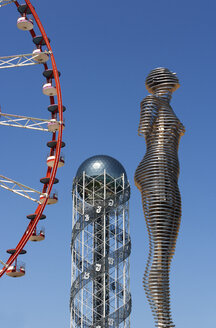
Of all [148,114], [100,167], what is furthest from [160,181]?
[100,167]

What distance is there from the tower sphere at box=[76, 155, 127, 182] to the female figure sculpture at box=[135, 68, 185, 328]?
12119 millimetres

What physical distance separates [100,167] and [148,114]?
13.5 m

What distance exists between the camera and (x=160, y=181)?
231 feet

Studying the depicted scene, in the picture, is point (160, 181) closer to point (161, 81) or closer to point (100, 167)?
point (161, 81)

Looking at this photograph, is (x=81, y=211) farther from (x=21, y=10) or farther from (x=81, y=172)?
(x=21, y=10)

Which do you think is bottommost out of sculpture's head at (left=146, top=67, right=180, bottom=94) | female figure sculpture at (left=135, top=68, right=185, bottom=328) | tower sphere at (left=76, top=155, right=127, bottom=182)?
female figure sculpture at (left=135, top=68, right=185, bottom=328)

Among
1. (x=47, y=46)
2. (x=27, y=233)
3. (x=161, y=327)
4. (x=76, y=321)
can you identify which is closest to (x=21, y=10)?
(x=47, y=46)

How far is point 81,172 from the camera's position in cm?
8538

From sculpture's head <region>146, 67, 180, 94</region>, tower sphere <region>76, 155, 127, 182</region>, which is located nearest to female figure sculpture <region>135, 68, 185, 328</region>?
sculpture's head <region>146, 67, 180, 94</region>

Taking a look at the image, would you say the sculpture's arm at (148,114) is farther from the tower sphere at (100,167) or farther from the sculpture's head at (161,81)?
the tower sphere at (100,167)

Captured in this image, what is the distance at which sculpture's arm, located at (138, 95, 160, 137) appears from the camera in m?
73.3

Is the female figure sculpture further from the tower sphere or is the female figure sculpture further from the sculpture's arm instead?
the tower sphere

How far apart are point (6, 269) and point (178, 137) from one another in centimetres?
3015

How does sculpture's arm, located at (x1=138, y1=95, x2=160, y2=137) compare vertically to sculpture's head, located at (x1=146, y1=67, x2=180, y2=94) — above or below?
below
